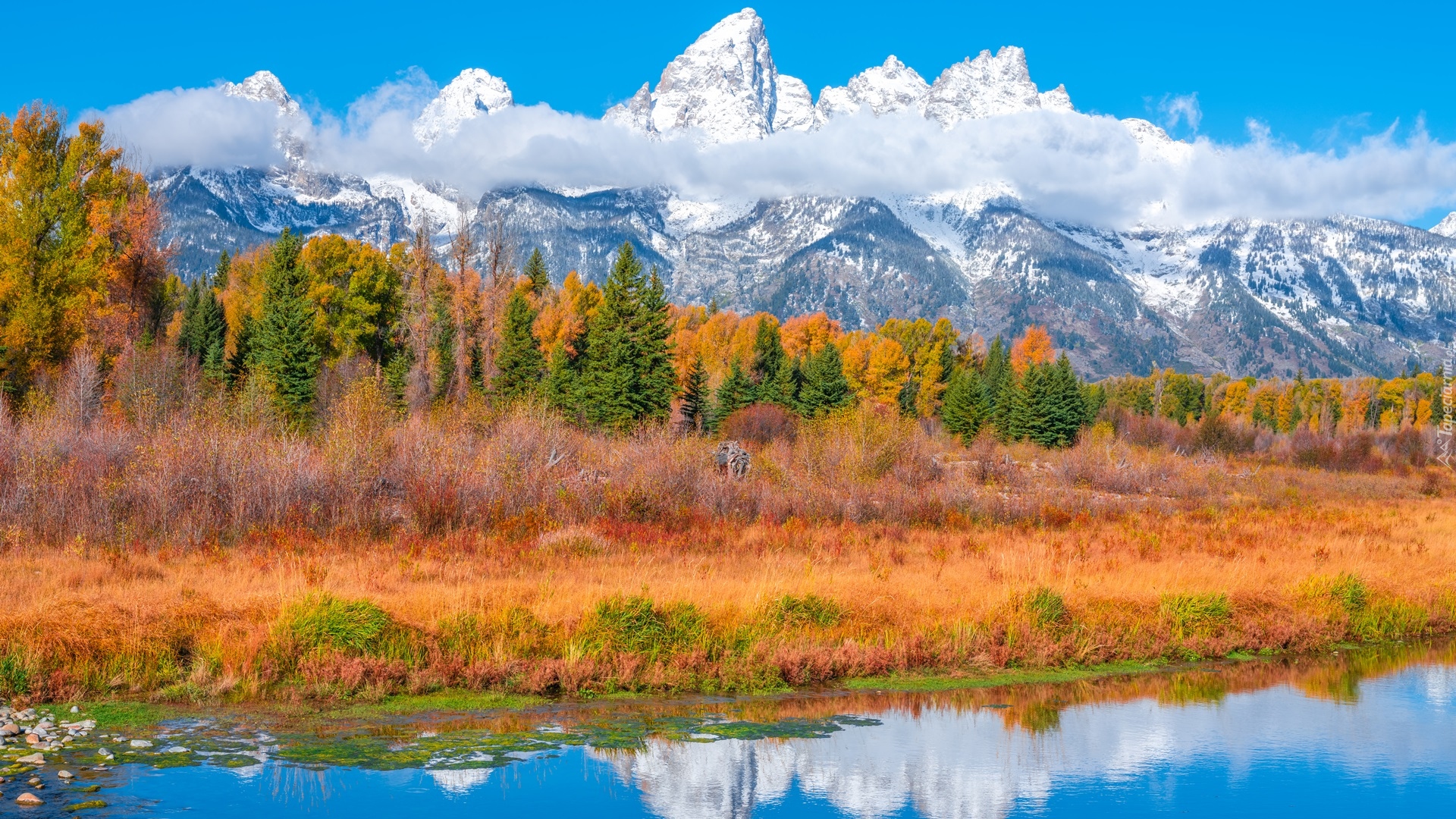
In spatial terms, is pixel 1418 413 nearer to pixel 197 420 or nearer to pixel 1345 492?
pixel 1345 492

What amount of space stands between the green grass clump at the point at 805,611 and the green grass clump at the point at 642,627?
124cm

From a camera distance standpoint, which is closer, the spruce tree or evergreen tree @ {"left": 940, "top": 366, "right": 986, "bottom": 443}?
evergreen tree @ {"left": 940, "top": 366, "right": 986, "bottom": 443}

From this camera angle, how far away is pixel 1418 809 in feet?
33.2

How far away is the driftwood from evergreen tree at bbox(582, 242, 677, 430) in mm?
19204

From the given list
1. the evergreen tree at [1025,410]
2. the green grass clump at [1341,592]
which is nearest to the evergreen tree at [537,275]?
the evergreen tree at [1025,410]

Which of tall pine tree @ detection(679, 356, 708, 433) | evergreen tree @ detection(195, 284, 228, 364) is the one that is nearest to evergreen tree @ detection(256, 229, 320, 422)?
evergreen tree @ detection(195, 284, 228, 364)

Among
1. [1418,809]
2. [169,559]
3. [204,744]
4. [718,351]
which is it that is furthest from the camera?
[718,351]

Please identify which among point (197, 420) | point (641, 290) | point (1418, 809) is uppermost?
point (641, 290)

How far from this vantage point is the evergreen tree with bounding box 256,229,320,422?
5441cm

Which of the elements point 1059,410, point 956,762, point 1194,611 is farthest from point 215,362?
point 956,762

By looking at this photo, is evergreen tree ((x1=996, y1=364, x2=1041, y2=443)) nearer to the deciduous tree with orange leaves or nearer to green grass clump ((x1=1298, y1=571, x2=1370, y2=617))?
the deciduous tree with orange leaves

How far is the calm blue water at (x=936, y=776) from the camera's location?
9750mm

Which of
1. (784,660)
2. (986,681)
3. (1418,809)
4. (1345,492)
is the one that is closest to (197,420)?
(784,660)

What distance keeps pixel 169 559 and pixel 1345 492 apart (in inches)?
1952
